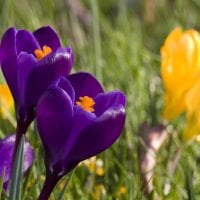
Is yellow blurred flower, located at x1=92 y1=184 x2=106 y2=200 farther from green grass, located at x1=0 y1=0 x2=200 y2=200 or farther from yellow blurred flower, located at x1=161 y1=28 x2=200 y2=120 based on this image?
yellow blurred flower, located at x1=161 y1=28 x2=200 y2=120

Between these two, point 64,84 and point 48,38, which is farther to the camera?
point 48,38

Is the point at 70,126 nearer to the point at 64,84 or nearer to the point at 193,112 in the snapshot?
the point at 64,84

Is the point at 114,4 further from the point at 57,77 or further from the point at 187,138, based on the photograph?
the point at 57,77

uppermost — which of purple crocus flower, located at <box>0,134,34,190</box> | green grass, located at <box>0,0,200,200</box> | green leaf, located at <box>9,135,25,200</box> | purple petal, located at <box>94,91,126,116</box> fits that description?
purple petal, located at <box>94,91,126,116</box>

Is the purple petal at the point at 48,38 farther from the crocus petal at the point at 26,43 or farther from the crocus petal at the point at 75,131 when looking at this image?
the crocus petal at the point at 75,131

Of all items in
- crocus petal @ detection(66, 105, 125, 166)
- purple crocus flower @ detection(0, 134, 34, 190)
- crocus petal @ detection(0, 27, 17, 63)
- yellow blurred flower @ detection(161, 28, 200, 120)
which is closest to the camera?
crocus petal @ detection(66, 105, 125, 166)

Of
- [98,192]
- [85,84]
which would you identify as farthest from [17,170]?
[98,192]

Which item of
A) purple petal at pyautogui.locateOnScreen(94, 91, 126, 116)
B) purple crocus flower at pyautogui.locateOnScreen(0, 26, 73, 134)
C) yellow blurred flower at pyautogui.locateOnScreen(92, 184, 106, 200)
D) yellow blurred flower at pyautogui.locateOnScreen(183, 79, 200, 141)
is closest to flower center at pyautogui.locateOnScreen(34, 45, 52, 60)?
purple crocus flower at pyautogui.locateOnScreen(0, 26, 73, 134)
